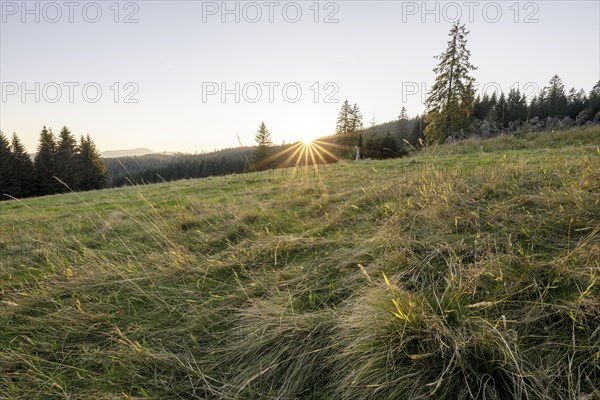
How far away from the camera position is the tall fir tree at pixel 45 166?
47.4 metres

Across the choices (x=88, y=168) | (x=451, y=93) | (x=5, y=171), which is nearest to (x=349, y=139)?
(x=451, y=93)

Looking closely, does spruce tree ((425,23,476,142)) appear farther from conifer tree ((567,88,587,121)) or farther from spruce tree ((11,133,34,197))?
spruce tree ((11,133,34,197))

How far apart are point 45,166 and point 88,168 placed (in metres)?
5.72

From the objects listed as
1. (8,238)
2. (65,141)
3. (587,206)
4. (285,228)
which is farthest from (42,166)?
(587,206)

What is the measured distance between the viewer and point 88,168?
51.1 metres

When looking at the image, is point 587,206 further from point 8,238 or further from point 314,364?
point 8,238

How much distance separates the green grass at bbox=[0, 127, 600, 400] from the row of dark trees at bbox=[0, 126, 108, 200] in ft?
170

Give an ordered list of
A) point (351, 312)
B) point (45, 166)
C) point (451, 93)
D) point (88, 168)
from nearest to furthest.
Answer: point (351, 312) → point (451, 93) → point (45, 166) → point (88, 168)

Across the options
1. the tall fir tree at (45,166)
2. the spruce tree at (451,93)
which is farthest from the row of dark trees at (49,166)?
the spruce tree at (451,93)

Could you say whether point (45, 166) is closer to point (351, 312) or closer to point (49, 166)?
point (49, 166)

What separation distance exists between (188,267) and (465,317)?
8.22 feet

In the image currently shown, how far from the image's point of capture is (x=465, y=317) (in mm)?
1598

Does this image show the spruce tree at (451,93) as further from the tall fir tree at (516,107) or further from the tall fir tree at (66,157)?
the tall fir tree at (66,157)

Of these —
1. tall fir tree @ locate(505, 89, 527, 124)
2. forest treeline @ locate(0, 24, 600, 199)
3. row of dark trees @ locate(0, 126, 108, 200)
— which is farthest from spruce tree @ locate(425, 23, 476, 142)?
row of dark trees @ locate(0, 126, 108, 200)
